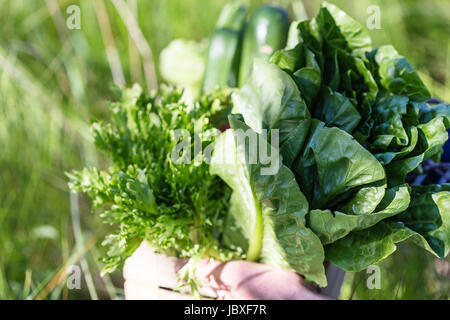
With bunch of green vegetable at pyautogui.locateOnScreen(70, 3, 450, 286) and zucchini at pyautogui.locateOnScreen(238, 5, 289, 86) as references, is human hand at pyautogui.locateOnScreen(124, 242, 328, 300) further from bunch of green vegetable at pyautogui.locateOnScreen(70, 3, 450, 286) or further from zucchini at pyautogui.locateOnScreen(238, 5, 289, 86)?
zucchini at pyautogui.locateOnScreen(238, 5, 289, 86)

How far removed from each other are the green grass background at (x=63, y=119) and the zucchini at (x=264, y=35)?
2.12ft

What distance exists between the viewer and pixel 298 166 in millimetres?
973

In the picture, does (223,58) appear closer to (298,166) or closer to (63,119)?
(298,166)

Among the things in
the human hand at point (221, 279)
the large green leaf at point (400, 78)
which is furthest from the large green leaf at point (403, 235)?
the large green leaf at point (400, 78)

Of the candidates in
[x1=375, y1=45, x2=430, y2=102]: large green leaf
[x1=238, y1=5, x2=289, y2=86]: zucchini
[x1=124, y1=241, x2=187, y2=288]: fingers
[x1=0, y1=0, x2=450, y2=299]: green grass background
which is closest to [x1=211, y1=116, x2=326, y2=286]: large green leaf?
[x1=124, y1=241, x2=187, y2=288]: fingers

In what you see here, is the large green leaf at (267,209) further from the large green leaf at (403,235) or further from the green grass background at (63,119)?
the green grass background at (63,119)

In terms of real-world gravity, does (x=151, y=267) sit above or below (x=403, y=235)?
below

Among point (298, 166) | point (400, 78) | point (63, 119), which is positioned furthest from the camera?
point (63, 119)

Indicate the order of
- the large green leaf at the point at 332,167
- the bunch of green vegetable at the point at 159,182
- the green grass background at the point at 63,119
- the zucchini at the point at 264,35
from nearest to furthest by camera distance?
the large green leaf at the point at 332,167
the bunch of green vegetable at the point at 159,182
the zucchini at the point at 264,35
the green grass background at the point at 63,119

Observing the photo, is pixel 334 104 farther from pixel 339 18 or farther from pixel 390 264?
pixel 390 264

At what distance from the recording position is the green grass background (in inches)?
66.7

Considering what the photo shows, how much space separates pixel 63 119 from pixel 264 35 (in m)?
1.06

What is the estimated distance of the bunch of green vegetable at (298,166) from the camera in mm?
907

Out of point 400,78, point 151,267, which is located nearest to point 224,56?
point 400,78
